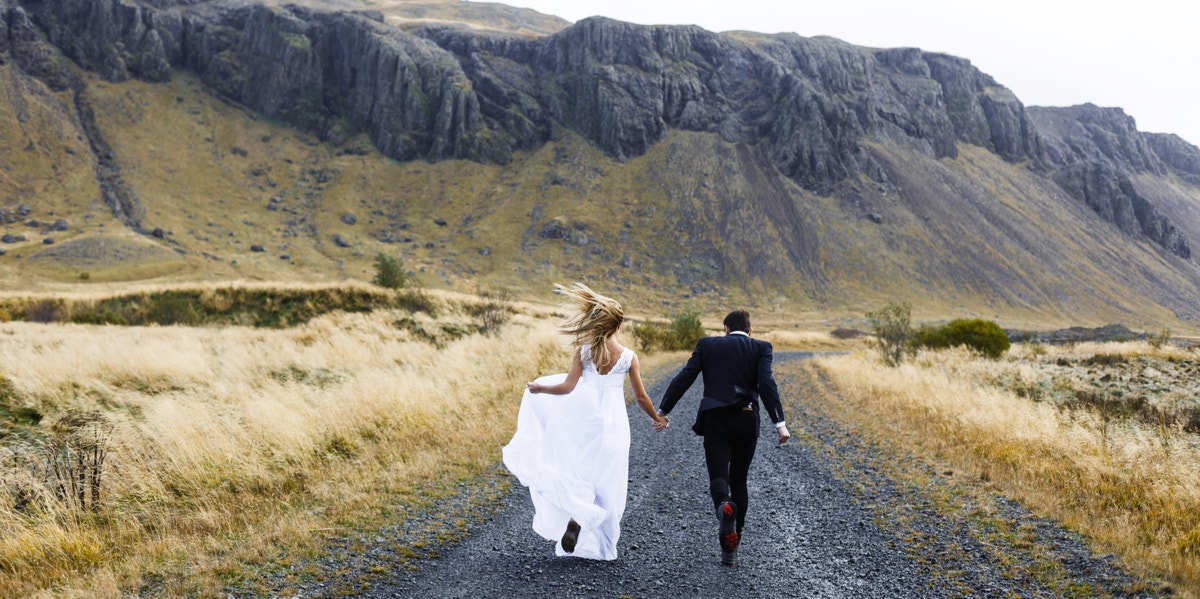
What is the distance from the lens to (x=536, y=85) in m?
127

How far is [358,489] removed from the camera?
7.07m

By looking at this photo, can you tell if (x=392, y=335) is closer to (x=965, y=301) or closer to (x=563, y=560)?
(x=563, y=560)

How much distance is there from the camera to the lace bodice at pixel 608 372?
579 cm

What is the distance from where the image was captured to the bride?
18.2 ft

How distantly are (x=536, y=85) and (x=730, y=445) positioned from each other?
131008 mm

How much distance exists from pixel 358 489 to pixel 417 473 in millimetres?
878

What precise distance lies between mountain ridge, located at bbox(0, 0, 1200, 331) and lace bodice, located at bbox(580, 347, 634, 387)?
84884 millimetres

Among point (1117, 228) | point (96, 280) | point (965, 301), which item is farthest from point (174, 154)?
point (1117, 228)

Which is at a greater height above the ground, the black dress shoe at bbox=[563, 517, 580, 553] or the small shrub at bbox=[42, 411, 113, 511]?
the black dress shoe at bbox=[563, 517, 580, 553]

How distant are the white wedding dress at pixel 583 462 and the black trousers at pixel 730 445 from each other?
862mm

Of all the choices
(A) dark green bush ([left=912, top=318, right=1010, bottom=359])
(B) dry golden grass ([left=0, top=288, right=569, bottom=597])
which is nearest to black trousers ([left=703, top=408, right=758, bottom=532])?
(B) dry golden grass ([left=0, top=288, right=569, bottom=597])

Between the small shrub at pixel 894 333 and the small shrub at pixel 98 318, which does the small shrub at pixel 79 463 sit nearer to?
the small shrub at pixel 98 318

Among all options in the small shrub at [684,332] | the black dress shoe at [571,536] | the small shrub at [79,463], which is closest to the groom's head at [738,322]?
the black dress shoe at [571,536]

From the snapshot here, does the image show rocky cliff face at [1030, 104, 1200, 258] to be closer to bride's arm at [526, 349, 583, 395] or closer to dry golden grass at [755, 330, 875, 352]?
dry golden grass at [755, 330, 875, 352]
